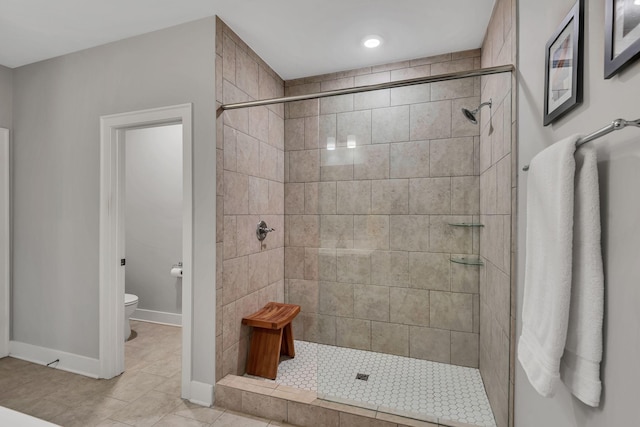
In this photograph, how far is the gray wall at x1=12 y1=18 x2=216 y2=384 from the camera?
7.05 feet

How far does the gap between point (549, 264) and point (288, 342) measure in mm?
2101

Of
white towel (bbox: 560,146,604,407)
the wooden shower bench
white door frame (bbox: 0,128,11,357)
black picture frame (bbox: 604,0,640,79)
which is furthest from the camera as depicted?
white door frame (bbox: 0,128,11,357)

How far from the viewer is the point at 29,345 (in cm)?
274

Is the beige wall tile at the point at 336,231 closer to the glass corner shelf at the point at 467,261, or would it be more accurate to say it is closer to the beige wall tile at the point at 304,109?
the glass corner shelf at the point at 467,261

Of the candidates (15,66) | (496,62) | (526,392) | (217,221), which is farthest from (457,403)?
(15,66)

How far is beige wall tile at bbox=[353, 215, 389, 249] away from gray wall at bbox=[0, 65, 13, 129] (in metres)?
3.21

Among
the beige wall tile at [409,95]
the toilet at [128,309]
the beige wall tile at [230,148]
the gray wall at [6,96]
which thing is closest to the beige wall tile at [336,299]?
the beige wall tile at [230,148]

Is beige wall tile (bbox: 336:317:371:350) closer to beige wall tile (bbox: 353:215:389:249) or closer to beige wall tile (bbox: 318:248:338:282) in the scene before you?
beige wall tile (bbox: 318:248:338:282)

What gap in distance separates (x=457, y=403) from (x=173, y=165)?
3547 mm

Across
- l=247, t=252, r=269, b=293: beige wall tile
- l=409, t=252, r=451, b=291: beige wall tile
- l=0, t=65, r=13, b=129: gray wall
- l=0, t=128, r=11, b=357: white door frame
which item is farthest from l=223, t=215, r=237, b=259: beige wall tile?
l=0, t=65, r=13, b=129: gray wall

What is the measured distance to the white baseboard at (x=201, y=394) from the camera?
6.84 ft

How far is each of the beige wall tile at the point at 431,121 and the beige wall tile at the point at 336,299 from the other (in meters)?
1.04

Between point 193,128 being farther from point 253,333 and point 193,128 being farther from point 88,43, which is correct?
point 253,333

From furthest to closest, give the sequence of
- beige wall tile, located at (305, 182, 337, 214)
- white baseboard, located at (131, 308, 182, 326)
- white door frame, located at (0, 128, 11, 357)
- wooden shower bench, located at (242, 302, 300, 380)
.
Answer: white baseboard, located at (131, 308, 182, 326), white door frame, located at (0, 128, 11, 357), wooden shower bench, located at (242, 302, 300, 380), beige wall tile, located at (305, 182, 337, 214)
